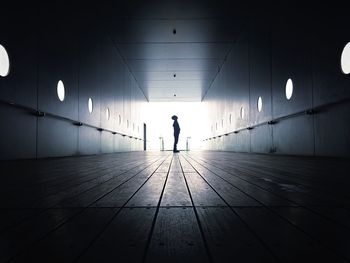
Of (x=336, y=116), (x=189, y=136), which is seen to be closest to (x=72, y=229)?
(x=336, y=116)

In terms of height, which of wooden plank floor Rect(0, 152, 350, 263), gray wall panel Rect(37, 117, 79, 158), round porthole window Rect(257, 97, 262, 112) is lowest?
wooden plank floor Rect(0, 152, 350, 263)

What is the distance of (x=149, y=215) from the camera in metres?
1.24

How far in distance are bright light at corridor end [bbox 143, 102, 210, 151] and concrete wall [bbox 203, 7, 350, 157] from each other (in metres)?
12.0

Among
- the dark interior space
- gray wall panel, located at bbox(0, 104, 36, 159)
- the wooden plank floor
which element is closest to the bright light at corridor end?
the dark interior space

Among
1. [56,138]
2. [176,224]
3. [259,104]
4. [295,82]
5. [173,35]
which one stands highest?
[173,35]

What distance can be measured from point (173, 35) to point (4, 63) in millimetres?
4748

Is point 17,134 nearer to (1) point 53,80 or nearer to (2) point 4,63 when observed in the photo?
(2) point 4,63

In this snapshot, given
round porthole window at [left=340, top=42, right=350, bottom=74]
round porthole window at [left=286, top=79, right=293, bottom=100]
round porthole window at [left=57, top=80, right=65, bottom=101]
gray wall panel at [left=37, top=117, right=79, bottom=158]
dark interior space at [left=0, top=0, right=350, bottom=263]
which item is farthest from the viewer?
round porthole window at [left=57, top=80, right=65, bottom=101]

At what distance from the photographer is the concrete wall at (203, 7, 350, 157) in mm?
4129

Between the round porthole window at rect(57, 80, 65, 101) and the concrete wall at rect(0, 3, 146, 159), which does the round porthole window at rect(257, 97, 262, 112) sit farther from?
the round porthole window at rect(57, 80, 65, 101)

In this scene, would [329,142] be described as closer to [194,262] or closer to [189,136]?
[194,262]

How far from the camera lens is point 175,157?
684 cm

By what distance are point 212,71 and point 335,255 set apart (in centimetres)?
1171

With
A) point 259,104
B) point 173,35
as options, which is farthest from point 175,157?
point 173,35
